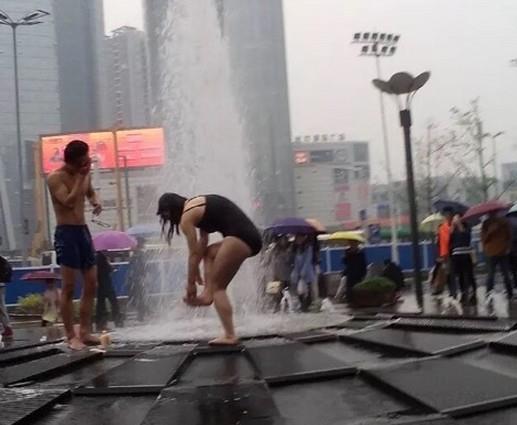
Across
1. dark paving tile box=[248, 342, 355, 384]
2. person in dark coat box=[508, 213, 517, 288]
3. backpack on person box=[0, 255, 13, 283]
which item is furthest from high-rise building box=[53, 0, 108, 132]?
dark paving tile box=[248, 342, 355, 384]

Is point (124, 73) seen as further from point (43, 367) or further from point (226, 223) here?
point (43, 367)

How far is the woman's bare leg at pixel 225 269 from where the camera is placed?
5.81m

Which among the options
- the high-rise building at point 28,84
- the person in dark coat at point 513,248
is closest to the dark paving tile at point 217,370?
the person in dark coat at point 513,248

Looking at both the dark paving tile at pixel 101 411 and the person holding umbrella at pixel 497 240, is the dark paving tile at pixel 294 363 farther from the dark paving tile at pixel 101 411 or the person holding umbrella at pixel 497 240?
the person holding umbrella at pixel 497 240

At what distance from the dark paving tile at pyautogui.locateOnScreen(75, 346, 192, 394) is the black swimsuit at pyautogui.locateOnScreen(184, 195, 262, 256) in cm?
98

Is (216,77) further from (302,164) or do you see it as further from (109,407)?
(302,164)

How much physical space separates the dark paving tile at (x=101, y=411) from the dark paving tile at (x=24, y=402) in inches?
2.0

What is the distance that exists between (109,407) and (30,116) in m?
37.8

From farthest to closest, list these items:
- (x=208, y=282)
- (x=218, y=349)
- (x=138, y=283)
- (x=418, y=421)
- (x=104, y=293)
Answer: (x=138, y=283) < (x=104, y=293) < (x=208, y=282) < (x=218, y=349) < (x=418, y=421)

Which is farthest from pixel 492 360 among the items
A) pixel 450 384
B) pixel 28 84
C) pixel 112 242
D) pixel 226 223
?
pixel 28 84

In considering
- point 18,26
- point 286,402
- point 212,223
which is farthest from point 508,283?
point 18,26

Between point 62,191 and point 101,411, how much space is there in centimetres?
242

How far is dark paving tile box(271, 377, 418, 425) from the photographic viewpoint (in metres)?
3.55

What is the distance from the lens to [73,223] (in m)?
5.95
